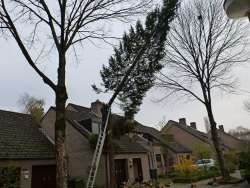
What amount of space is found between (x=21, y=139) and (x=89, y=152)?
16.7 feet

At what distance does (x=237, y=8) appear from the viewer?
342 cm

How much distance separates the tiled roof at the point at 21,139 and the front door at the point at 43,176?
0.80 meters

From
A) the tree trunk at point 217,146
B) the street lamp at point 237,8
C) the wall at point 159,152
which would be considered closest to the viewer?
the street lamp at point 237,8

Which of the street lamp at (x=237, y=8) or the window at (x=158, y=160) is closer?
the street lamp at (x=237, y=8)

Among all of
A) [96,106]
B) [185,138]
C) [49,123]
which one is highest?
[96,106]

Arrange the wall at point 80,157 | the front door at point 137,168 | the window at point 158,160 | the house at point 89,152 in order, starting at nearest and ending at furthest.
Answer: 1. the wall at point 80,157
2. the house at point 89,152
3. the front door at point 137,168
4. the window at point 158,160

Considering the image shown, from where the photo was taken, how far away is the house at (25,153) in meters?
16.8

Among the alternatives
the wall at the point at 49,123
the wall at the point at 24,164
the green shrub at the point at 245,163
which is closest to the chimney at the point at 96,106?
the wall at the point at 49,123

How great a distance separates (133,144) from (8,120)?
471 inches

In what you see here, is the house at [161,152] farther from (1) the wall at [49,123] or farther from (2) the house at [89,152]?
(1) the wall at [49,123]

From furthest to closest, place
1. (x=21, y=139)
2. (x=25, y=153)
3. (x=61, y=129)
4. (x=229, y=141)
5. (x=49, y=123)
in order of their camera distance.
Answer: (x=229, y=141) < (x=49, y=123) < (x=21, y=139) < (x=25, y=153) < (x=61, y=129)

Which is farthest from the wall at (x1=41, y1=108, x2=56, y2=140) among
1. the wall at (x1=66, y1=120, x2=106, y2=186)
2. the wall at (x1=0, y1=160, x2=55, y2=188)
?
the wall at (x1=0, y1=160, x2=55, y2=188)

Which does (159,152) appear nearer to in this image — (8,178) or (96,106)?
(96,106)

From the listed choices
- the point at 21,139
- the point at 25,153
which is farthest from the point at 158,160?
the point at 25,153
